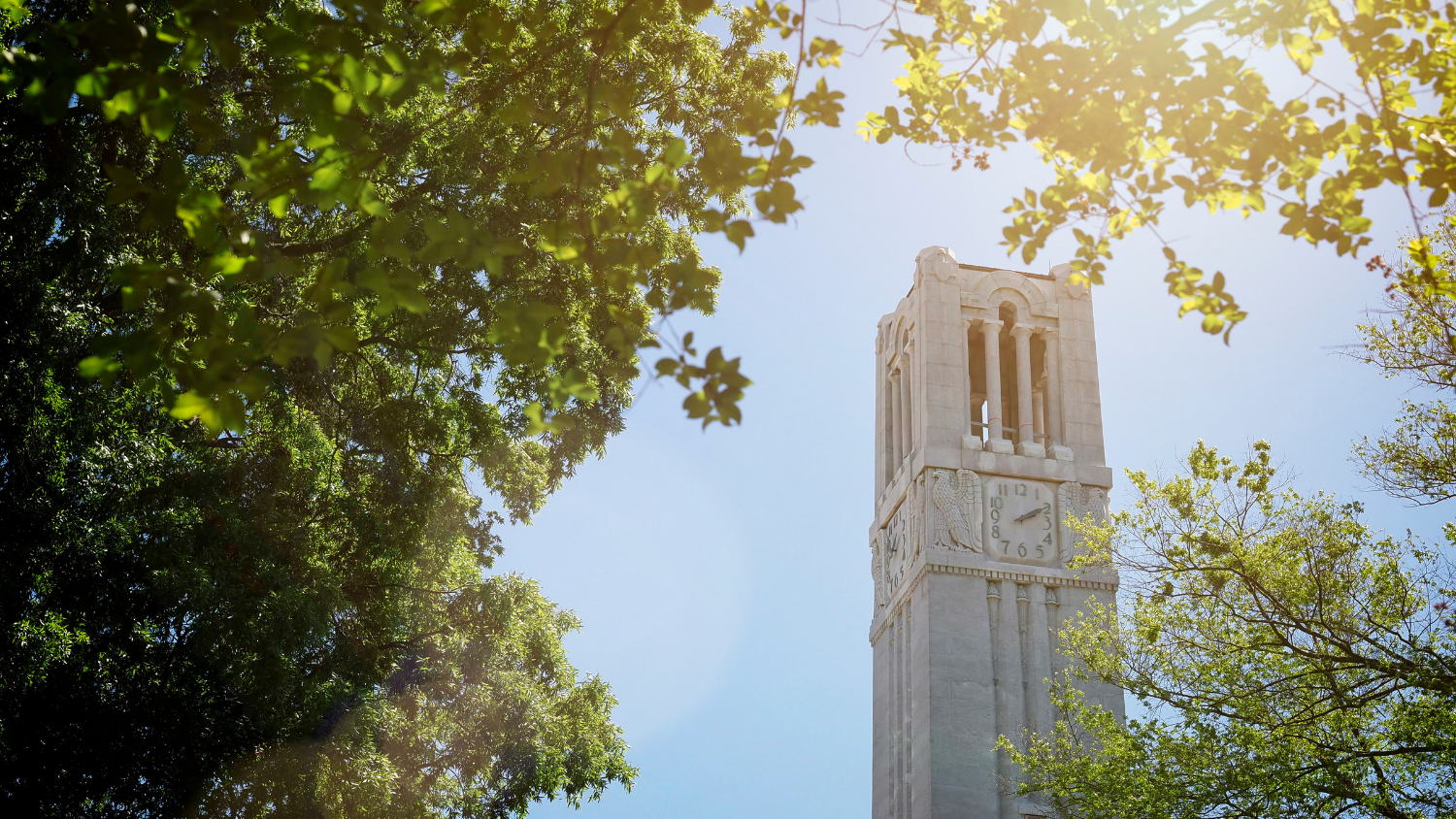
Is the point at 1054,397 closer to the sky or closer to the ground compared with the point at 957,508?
closer to the sky

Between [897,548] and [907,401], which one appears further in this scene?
[907,401]

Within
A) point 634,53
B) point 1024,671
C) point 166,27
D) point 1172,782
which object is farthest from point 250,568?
point 1024,671

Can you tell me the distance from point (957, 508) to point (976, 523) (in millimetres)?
606

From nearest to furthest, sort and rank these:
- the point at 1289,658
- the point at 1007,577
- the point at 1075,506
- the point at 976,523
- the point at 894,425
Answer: the point at 1289,658, the point at 1007,577, the point at 976,523, the point at 1075,506, the point at 894,425

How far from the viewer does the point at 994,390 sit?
36094 mm

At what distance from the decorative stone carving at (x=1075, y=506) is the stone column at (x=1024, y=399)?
1.22m

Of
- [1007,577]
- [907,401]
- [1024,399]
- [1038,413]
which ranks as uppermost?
[907,401]

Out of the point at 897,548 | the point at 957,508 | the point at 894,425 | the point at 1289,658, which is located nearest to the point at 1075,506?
the point at 957,508

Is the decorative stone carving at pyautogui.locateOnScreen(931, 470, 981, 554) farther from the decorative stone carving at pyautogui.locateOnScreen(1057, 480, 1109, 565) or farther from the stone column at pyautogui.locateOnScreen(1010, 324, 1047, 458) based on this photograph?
the decorative stone carving at pyautogui.locateOnScreen(1057, 480, 1109, 565)

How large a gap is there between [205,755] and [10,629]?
307 cm

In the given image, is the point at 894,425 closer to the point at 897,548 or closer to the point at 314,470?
the point at 897,548

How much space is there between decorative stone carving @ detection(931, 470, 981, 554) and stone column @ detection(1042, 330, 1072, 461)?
2.76 meters

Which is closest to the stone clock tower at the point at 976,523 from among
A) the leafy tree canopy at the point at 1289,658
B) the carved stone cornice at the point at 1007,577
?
the carved stone cornice at the point at 1007,577

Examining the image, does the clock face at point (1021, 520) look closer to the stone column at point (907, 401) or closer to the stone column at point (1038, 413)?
the stone column at point (1038, 413)
